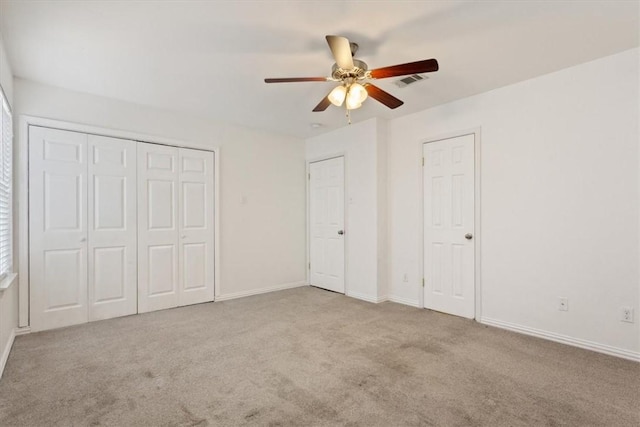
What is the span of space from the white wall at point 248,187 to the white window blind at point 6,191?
0.63m


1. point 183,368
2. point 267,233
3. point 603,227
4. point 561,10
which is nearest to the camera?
point 561,10

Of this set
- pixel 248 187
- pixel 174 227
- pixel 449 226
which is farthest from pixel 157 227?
pixel 449 226

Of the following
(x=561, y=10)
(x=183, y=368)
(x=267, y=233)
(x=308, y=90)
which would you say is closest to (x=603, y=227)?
(x=561, y=10)

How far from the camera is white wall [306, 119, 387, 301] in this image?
4262 mm

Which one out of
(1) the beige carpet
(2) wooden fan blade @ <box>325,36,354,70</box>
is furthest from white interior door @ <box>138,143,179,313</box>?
(2) wooden fan blade @ <box>325,36,354,70</box>

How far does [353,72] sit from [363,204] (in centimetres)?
225

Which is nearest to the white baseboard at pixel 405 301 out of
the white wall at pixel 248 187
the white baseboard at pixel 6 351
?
the white wall at pixel 248 187

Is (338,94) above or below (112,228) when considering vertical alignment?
above

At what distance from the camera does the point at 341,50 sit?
2.08 meters

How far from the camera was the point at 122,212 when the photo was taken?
3674 millimetres

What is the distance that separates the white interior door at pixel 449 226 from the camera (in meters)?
3.57

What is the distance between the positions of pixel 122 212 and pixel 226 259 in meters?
1.41

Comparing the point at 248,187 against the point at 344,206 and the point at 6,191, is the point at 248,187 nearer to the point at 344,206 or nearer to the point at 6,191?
the point at 344,206

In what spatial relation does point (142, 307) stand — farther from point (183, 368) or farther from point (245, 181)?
point (245, 181)
